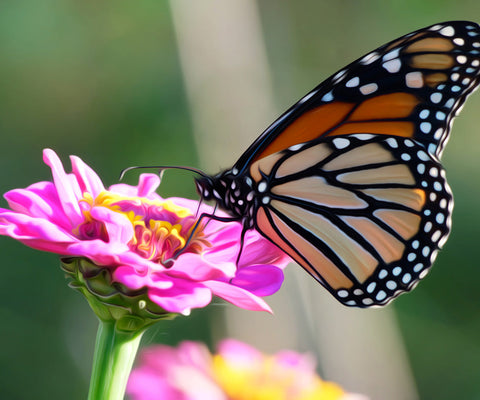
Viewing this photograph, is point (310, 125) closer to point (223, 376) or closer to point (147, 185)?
point (147, 185)

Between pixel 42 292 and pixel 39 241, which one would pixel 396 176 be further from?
pixel 42 292

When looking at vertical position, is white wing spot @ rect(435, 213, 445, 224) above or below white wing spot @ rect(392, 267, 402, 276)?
above

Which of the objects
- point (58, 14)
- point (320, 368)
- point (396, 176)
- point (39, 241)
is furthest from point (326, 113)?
point (58, 14)

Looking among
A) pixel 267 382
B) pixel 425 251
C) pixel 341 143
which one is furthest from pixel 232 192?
pixel 267 382

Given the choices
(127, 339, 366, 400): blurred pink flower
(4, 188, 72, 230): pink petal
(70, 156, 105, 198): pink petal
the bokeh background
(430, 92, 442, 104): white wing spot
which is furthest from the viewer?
the bokeh background

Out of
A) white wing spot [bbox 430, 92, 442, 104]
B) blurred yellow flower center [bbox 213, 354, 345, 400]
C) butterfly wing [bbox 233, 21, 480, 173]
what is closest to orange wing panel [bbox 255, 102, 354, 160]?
butterfly wing [bbox 233, 21, 480, 173]

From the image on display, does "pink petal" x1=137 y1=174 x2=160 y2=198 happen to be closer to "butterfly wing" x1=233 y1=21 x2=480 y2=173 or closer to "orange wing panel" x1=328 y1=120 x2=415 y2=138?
"butterfly wing" x1=233 y1=21 x2=480 y2=173

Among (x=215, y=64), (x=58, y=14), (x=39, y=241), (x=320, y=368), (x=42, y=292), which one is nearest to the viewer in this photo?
(x=39, y=241)
